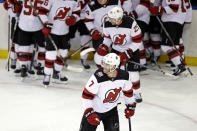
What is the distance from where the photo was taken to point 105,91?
2.60 m

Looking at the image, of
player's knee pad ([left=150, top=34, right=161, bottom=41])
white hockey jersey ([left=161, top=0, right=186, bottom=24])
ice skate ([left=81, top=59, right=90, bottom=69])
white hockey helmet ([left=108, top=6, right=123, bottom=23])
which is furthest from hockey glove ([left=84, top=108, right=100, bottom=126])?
player's knee pad ([left=150, top=34, right=161, bottom=41])

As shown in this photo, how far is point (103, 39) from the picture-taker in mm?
4543

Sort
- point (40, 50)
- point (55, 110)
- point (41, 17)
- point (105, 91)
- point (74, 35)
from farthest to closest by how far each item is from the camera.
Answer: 1. point (74, 35)
2. point (40, 50)
3. point (41, 17)
4. point (55, 110)
5. point (105, 91)

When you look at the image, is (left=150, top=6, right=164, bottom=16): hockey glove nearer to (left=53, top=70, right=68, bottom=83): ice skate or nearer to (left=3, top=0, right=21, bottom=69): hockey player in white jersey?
(left=53, top=70, right=68, bottom=83): ice skate

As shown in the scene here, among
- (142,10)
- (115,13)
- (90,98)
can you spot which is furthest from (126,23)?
(142,10)

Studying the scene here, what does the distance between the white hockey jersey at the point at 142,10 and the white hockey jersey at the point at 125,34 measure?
145 centimetres

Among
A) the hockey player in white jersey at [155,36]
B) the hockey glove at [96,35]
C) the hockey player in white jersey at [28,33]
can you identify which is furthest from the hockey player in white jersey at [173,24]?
the hockey player in white jersey at [28,33]

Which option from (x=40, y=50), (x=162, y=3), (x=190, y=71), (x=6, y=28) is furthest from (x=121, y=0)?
(x=6, y=28)

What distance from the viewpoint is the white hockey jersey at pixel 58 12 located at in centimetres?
439

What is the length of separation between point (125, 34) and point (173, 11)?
4.90 ft

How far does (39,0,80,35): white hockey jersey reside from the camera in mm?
4395

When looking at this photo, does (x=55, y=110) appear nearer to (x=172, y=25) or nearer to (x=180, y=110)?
(x=180, y=110)

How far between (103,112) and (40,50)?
8.02 feet

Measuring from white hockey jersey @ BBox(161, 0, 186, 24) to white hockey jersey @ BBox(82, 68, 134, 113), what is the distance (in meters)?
2.55
